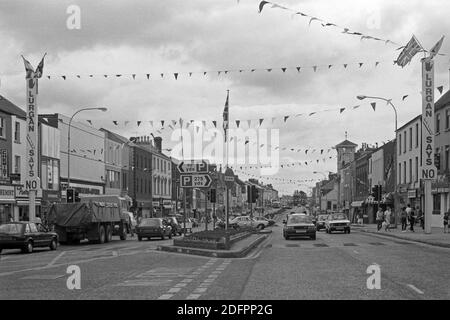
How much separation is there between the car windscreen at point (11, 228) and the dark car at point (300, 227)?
14.7m

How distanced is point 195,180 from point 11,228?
8.57 meters

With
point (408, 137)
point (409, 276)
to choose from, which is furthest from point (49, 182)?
point (409, 276)

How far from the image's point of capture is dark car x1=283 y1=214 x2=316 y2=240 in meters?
36.6

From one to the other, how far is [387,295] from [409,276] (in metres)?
3.74

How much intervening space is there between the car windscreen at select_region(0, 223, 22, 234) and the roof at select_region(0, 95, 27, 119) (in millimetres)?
18752

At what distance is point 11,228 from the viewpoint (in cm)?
2955

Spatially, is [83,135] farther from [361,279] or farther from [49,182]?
[361,279]

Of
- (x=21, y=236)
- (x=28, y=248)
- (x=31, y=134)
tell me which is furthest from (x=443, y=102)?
(x=21, y=236)

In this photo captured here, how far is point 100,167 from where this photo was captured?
6856 centimetres

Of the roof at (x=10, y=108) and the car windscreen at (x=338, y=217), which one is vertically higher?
the roof at (x=10, y=108)

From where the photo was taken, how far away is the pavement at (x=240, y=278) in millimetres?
12508

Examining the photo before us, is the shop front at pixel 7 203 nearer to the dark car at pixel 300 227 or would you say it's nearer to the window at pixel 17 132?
the window at pixel 17 132

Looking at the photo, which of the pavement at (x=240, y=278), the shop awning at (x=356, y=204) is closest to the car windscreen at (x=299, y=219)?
the pavement at (x=240, y=278)
